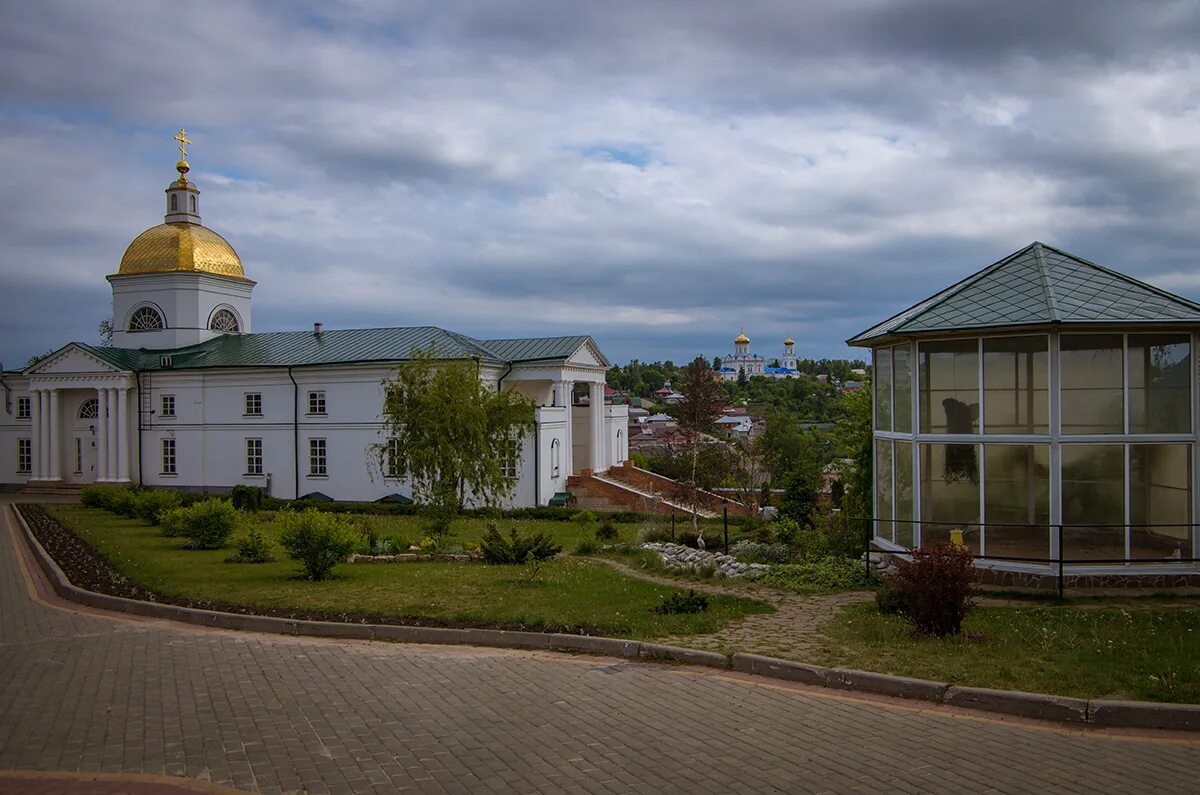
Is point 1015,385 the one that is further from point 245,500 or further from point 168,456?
point 168,456

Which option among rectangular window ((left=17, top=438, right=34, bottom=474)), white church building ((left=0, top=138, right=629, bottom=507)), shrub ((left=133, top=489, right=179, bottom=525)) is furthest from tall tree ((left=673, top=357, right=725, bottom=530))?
rectangular window ((left=17, top=438, right=34, bottom=474))

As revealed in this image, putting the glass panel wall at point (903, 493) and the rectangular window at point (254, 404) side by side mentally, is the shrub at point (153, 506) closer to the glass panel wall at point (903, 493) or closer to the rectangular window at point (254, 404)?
the rectangular window at point (254, 404)

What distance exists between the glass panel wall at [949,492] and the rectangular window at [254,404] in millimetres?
32161

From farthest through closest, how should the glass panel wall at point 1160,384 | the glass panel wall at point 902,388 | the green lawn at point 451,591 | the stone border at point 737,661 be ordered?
the glass panel wall at point 902,388 < the glass panel wall at point 1160,384 < the green lawn at point 451,591 < the stone border at point 737,661

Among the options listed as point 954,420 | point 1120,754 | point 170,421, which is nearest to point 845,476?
point 954,420

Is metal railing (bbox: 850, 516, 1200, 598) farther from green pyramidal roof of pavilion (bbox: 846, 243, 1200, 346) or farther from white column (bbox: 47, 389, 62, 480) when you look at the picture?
white column (bbox: 47, 389, 62, 480)

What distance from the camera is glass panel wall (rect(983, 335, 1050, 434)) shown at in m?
13.7

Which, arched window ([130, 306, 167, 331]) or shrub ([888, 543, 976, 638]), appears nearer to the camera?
shrub ([888, 543, 976, 638])

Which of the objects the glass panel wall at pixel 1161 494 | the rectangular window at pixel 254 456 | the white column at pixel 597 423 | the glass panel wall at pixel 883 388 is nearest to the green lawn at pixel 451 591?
the glass panel wall at pixel 883 388

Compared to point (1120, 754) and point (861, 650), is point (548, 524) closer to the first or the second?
point (861, 650)

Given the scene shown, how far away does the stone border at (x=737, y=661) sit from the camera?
750 centimetres

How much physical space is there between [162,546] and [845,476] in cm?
1792

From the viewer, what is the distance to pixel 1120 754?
6.81m

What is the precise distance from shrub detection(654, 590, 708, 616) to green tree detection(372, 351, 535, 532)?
1195 cm
